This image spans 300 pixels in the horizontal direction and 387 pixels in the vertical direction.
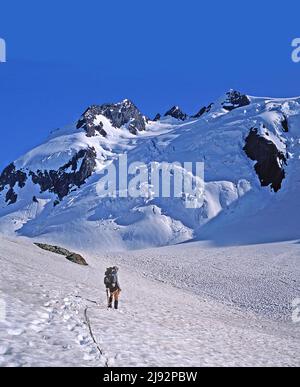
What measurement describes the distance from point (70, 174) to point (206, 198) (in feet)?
238

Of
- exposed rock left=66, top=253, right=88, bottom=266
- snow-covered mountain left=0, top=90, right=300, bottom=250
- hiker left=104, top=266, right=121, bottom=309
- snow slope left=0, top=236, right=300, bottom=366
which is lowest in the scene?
snow slope left=0, top=236, right=300, bottom=366

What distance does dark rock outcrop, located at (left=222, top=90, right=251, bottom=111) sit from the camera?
609 feet

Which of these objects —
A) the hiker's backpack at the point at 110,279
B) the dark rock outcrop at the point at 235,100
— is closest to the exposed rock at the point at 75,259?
the hiker's backpack at the point at 110,279

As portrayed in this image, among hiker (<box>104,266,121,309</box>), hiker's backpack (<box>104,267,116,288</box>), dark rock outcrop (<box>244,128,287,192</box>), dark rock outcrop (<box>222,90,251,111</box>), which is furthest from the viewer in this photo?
dark rock outcrop (<box>222,90,251,111</box>)

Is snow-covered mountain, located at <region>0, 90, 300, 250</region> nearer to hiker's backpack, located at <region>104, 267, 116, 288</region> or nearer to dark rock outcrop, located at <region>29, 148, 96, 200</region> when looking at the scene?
dark rock outcrop, located at <region>29, 148, 96, 200</region>

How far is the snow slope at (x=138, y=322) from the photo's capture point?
12031 millimetres

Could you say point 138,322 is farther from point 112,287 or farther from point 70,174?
point 70,174

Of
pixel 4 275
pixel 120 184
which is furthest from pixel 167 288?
pixel 120 184

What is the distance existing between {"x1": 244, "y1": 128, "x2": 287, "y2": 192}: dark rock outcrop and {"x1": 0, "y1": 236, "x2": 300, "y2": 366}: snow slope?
78.1 metres

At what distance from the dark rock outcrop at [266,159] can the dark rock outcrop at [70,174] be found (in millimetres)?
61013

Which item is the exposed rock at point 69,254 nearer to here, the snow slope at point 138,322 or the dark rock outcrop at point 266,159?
the snow slope at point 138,322

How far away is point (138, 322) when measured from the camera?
1800 cm

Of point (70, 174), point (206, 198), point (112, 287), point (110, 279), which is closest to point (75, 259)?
point (110, 279)

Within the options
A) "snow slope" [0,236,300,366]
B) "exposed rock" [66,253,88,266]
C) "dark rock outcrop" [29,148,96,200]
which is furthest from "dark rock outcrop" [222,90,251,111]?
"exposed rock" [66,253,88,266]
